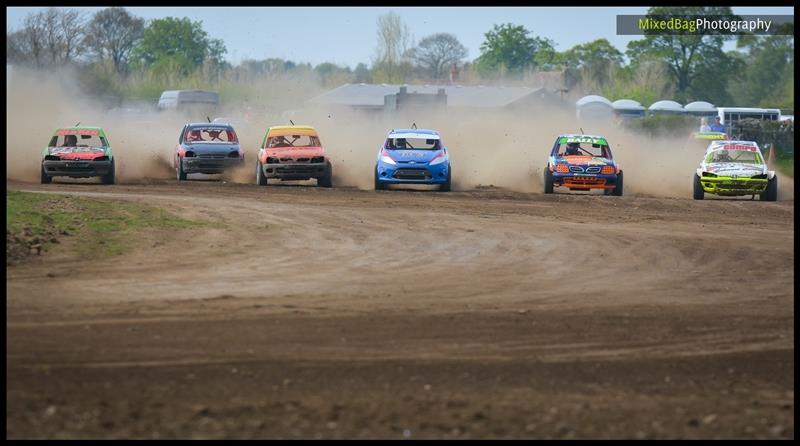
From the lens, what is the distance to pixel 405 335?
11.5 meters

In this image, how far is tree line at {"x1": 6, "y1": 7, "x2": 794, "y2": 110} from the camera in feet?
316

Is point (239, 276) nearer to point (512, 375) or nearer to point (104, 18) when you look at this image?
point (512, 375)

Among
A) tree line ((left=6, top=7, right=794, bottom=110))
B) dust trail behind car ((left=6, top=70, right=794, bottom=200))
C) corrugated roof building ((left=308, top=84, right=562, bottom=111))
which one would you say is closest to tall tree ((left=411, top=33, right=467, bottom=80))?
tree line ((left=6, top=7, right=794, bottom=110))

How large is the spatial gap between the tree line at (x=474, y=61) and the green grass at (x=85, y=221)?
62.1 m

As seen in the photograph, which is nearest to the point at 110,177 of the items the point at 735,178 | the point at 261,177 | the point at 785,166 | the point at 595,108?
the point at 261,177

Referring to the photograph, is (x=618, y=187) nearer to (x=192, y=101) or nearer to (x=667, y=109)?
(x=192, y=101)

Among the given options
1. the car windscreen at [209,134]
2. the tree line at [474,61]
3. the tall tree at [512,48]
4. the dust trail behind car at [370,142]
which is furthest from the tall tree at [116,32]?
the car windscreen at [209,134]

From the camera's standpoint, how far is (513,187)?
32.2 metres

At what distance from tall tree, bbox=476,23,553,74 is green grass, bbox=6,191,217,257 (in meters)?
126

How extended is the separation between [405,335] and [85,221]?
29.8 feet

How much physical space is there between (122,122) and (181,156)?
1882 cm

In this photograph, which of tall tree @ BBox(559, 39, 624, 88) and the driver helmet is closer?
the driver helmet

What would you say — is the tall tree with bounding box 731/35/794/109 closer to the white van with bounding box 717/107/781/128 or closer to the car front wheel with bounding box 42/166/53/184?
the white van with bounding box 717/107/781/128
